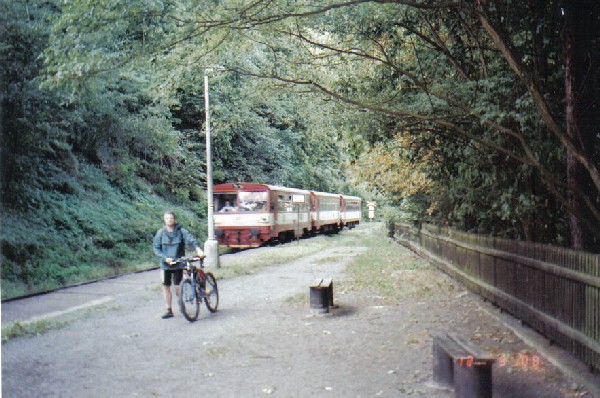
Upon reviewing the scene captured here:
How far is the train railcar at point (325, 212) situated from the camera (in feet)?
131

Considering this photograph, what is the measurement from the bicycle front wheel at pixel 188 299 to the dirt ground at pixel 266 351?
0.18 metres

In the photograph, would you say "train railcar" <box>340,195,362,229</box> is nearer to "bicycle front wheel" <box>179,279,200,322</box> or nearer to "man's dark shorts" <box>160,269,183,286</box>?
"man's dark shorts" <box>160,269,183,286</box>

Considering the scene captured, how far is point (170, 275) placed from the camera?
10.4 m

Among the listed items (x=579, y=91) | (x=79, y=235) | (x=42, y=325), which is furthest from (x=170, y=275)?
(x=79, y=235)

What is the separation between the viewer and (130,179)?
2609cm

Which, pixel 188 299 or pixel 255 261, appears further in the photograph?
pixel 255 261

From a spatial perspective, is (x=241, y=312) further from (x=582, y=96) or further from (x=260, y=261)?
(x=260, y=261)

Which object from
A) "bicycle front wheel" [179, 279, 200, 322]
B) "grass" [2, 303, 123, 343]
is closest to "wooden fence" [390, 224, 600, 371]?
"bicycle front wheel" [179, 279, 200, 322]

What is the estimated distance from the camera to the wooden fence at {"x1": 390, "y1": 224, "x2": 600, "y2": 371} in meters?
6.59

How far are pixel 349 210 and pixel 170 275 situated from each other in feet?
157

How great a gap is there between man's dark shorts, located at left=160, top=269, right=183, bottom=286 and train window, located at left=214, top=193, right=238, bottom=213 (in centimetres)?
1871

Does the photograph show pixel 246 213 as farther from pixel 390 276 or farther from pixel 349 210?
pixel 349 210

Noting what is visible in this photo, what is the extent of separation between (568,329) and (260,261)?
47.6ft

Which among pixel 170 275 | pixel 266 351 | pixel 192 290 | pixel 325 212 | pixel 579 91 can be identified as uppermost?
pixel 579 91
